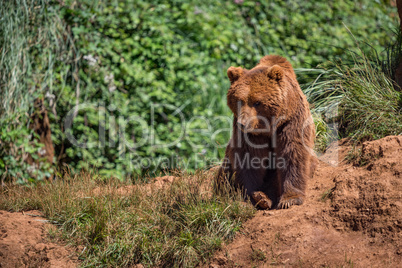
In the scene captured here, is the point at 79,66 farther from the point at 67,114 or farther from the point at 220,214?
the point at 220,214

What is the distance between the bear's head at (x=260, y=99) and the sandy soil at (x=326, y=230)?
79cm

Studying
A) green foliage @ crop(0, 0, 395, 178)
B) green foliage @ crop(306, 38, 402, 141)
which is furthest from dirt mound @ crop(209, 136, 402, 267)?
green foliage @ crop(0, 0, 395, 178)

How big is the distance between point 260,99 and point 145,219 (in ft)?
5.16

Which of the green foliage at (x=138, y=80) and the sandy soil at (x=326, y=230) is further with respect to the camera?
the green foliage at (x=138, y=80)

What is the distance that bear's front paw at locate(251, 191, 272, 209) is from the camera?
3.70m

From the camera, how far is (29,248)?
376cm

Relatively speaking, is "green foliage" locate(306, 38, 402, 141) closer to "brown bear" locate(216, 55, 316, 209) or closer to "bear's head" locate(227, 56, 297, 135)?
"brown bear" locate(216, 55, 316, 209)

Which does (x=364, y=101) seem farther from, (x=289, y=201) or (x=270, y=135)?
(x=289, y=201)

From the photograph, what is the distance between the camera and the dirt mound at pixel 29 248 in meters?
3.69

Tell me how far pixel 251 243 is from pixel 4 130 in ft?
12.6

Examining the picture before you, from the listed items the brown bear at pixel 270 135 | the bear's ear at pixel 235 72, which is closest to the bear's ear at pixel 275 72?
the brown bear at pixel 270 135

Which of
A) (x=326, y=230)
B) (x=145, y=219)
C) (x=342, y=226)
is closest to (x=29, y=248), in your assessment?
Answer: (x=145, y=219)

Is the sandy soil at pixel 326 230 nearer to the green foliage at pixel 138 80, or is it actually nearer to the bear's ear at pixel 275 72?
the bear's ear at pixel 275 72

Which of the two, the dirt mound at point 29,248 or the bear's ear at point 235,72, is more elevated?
the bear's ear at point 235,72
